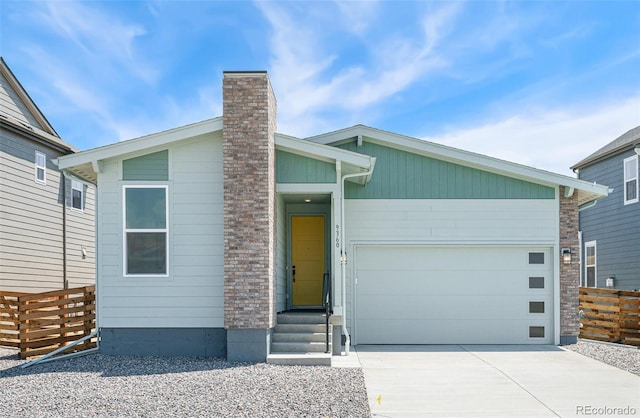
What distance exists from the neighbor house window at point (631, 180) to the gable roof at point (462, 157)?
187 inches

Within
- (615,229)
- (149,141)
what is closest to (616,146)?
(615,229)

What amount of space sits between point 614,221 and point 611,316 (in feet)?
17.6

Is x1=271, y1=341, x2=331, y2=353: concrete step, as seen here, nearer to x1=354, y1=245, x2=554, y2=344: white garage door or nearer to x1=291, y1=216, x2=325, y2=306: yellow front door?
x1=354, y1=245, x2=554, y2=344: white garage door

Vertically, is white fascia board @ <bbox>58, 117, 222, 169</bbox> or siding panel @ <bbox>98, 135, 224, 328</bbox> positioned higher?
white fascia board @ <bbox>58, 117, 222, 169</bbox>

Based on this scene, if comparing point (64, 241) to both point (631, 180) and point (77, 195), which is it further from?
point (631, 180)

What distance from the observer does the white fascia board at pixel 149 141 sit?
10039 millimetres

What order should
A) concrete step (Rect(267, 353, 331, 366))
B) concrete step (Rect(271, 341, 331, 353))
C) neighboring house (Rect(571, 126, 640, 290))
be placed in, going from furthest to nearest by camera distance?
1. neighboring house (Rect(571, 126, 640, 290))
2. concrete step (Rect(271, 341, 331, 353))
3. concrete step (Rect(267, 353, 331, 366))

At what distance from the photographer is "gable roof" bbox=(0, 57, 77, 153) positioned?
14.6 m

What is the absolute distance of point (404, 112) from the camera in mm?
15008

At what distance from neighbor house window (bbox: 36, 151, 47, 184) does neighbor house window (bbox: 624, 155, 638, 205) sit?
50.1ft

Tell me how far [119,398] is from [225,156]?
13.6 ft

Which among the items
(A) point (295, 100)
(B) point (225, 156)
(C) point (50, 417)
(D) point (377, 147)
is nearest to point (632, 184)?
(D) point (377, 147)

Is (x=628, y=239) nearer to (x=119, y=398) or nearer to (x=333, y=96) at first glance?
(x=333, y=96)

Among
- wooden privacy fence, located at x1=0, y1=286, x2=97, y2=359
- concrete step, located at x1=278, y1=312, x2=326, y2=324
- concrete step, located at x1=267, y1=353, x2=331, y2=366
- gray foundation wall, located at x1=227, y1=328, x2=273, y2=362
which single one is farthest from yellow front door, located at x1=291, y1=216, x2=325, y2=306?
wooden privacy fence, located at x1=0, y1=286, x2=97, y2=359
